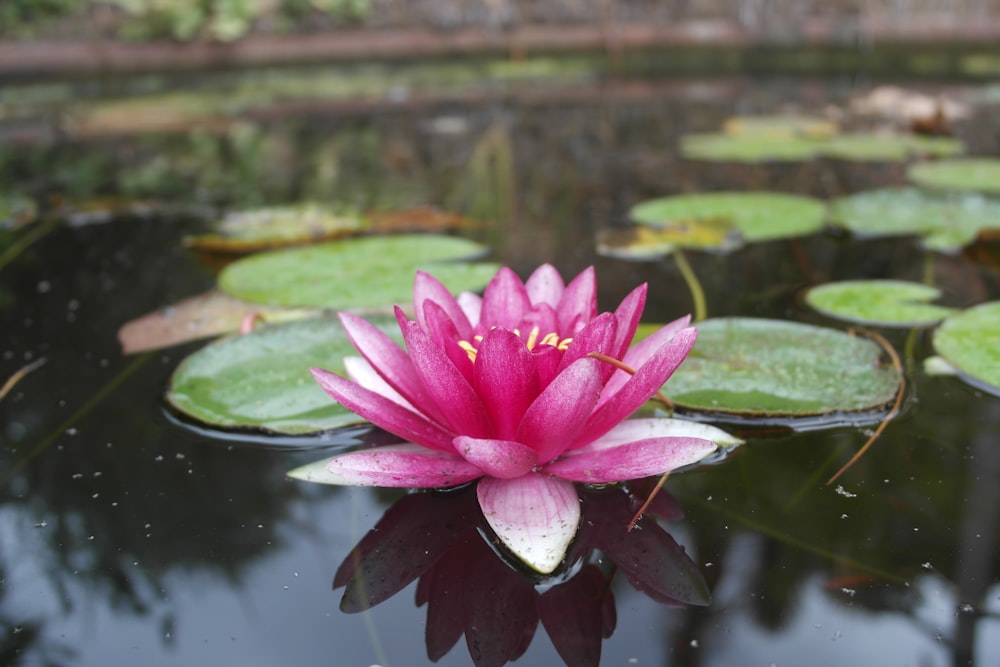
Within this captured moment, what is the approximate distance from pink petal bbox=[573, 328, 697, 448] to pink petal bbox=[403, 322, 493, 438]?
0.12 meters

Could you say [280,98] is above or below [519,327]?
below

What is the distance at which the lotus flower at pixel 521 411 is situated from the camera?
33.0 inches

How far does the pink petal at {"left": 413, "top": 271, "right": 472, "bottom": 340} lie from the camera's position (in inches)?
39.6

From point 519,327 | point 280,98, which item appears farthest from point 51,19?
point 519,327

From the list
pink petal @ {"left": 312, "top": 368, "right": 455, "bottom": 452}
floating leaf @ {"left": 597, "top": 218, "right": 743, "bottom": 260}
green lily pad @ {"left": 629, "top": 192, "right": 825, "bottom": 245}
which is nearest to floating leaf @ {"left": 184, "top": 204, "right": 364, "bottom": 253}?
floating leaf @ {"left": 597, "top": 218, "right": 743, "bottom": 260}

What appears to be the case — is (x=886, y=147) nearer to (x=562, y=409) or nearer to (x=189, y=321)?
(x=189, y=321)

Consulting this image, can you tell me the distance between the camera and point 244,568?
0.86 m

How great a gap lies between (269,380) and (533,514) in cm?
51

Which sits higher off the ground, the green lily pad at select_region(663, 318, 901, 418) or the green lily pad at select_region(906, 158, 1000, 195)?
the green lily pad at select_region(663, 318, 901, 418)

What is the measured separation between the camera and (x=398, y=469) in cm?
90

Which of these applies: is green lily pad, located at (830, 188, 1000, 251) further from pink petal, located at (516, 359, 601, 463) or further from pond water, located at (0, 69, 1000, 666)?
pink petal, located at (516, 359, 601, 463)

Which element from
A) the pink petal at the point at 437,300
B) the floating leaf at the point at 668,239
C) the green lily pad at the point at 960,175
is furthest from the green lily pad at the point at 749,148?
the pink petal at the point at 437,300

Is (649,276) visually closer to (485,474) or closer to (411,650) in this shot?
(485,474)

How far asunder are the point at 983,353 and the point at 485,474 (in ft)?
2.55
